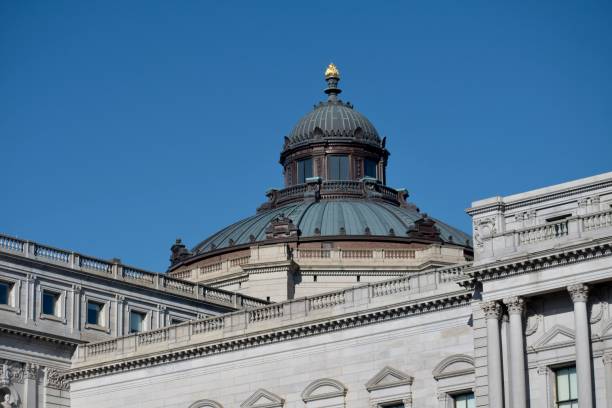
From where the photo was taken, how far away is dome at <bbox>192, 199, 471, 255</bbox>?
408 feet

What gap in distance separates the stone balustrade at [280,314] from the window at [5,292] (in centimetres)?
499

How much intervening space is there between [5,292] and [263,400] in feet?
56.2

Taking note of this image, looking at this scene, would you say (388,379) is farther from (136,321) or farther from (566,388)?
(136,321)

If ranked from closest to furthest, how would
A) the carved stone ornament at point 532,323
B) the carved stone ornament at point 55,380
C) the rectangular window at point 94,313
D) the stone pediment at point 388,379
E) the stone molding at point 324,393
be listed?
the carved stone ornament at point 532,323, the stone pediment at point 388,379, the stone molding at point 324,393, the carved stone ornament at point 55,380, the rectangular window at point 94,313

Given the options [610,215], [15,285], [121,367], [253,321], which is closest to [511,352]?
[610,215]

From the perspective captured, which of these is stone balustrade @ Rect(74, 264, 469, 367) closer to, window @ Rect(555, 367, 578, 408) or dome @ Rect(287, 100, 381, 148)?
window @ Rect(555, 367, 578, 408)

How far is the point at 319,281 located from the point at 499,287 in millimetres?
52094

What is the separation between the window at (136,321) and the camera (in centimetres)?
9638

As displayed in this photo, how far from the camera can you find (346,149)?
132m

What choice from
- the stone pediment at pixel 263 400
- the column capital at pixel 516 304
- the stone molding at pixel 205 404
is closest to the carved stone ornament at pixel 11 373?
the stone molding at pixel 205 404

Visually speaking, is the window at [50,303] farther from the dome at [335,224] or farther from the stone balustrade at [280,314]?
the dome at [335,224]

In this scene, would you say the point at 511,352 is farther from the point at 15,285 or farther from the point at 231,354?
the point at 15,285

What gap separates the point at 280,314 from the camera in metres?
82.2

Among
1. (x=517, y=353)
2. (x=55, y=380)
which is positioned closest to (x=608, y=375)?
(x=517, y=353)
